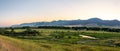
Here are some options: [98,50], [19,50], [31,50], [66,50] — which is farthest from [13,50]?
[98,50]

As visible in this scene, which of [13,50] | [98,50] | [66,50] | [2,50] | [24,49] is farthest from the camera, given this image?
[98,50]

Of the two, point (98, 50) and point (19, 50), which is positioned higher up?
point (19, 50)

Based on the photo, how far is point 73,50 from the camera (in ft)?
160

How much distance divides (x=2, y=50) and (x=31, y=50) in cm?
733

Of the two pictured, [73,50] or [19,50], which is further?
[73,50]

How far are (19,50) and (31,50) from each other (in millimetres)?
3279

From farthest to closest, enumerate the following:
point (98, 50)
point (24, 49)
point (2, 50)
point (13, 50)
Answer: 1. point (98, 50)
2. point (24, 49)
3. point (13, 50)
4. point (2, 50)

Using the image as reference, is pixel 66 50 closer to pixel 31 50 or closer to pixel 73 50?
pixel 73 50

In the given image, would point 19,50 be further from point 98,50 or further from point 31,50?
point 98,50

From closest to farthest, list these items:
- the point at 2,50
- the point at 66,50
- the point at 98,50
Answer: the point at 2,50, the point at 66,50, the point at 98,50

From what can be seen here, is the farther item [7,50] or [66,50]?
[66,50]

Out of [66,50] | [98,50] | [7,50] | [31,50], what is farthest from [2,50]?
[98,50]

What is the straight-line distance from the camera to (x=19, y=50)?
32.2 meters

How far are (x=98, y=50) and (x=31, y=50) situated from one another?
26.7 m
